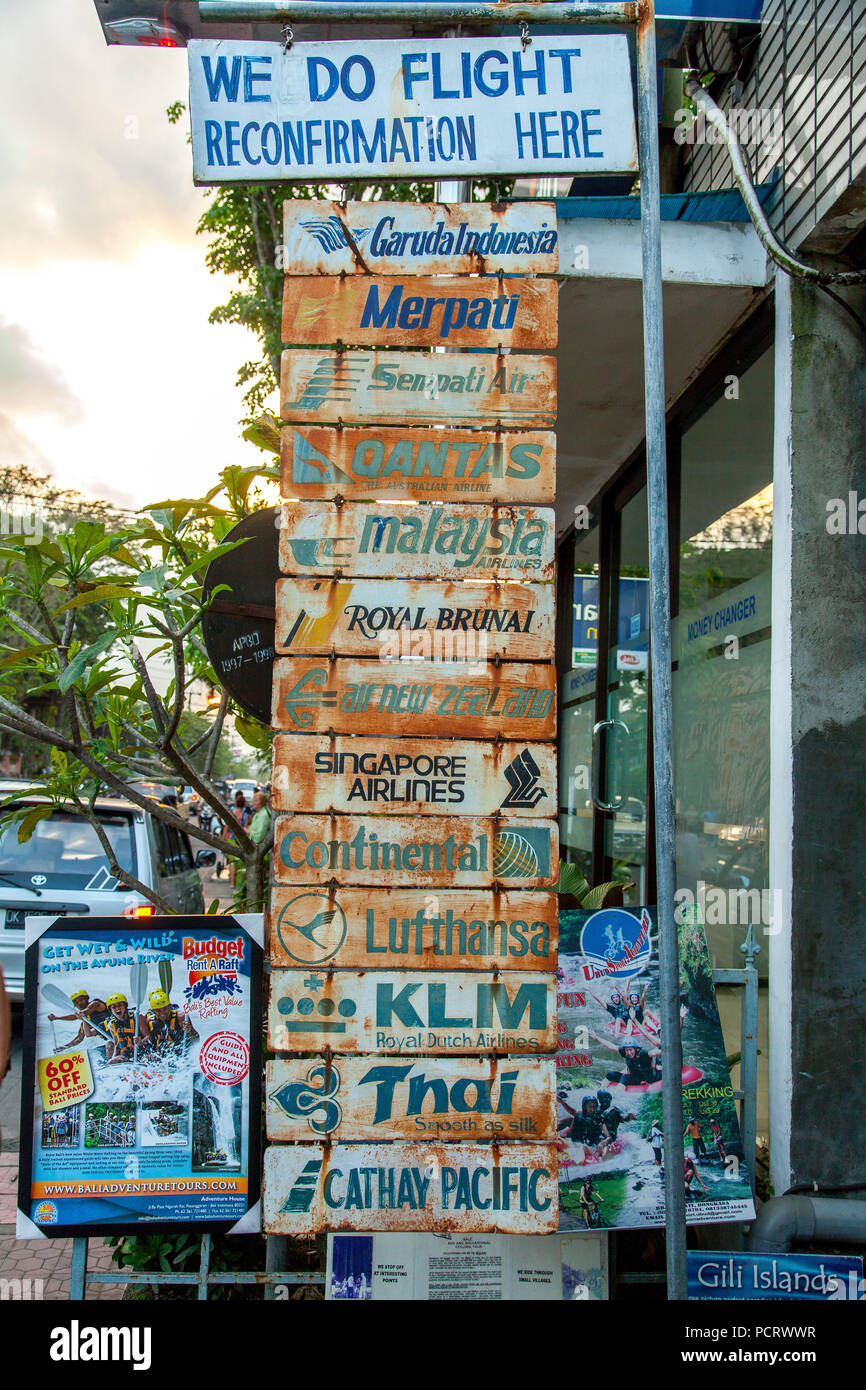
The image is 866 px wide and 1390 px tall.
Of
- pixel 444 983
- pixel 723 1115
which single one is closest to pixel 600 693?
pixel 723 1115

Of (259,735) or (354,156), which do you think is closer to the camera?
(354,156)

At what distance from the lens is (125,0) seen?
2.82 m

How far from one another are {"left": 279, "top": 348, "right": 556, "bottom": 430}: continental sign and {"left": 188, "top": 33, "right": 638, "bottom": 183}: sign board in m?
0.48

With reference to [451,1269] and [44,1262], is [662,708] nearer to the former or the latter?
[451,1269]

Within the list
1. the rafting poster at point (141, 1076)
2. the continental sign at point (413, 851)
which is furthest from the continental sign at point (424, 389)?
the rafting poster at point (141, 1076)

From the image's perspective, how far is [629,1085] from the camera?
303 cm

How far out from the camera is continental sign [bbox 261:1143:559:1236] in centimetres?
252

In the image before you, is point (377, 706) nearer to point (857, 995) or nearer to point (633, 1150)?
point (633, 1150)

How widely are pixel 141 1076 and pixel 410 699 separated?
1.33 m

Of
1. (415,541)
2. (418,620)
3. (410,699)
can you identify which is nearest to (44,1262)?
(410,699)

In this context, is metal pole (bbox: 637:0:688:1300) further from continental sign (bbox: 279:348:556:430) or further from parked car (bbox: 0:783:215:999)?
parked car (bbox: 0:783:215:999)

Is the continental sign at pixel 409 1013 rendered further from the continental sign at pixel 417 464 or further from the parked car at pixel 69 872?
the parked car at pixel 69 872

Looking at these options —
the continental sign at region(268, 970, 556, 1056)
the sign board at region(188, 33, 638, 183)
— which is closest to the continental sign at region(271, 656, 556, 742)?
the continental sign at region(268, 970, 556, 1056)
